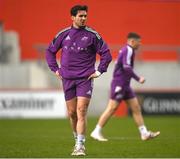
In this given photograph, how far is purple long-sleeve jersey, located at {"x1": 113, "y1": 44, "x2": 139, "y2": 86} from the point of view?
17.3 metres

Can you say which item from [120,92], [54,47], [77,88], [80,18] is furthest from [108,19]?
[80,18]

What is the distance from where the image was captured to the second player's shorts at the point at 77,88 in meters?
13.5

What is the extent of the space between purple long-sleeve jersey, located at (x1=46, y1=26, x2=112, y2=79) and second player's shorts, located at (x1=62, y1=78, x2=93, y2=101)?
9 cm

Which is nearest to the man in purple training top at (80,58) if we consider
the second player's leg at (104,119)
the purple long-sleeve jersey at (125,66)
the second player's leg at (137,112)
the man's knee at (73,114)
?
the man's knee at (73,114)

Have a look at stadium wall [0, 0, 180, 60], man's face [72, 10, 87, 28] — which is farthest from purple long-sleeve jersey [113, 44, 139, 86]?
stadium wall [0, 0, 180, 60]

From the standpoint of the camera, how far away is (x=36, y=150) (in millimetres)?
14039

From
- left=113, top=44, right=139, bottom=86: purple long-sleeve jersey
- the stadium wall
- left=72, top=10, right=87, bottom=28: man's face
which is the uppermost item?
left=72, top=10, right=87, bottom=28: man's face

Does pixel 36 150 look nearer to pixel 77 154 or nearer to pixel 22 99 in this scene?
pixel 77 154

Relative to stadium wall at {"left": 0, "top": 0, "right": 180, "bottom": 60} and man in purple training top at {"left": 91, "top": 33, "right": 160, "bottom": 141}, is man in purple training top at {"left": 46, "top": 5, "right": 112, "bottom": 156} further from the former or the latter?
stadium wall at {"left": 0, "top": 0, "right": 180, "bottom": 60}

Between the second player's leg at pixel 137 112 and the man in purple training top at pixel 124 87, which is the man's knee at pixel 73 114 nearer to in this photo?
the man in purple training top at pixel 124 87

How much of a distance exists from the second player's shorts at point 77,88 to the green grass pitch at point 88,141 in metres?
0.97

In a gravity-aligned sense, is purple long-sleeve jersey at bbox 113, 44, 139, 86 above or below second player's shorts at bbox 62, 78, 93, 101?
below

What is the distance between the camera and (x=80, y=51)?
44.4 feet

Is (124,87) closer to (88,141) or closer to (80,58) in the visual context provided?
(88,141)
